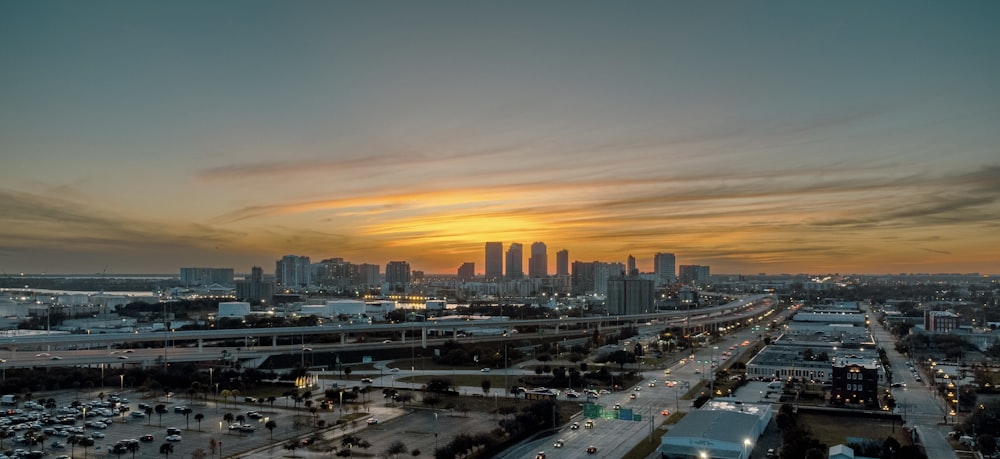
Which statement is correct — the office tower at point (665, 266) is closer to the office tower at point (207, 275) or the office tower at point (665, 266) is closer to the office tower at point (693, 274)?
the office tower at point (693, 274)

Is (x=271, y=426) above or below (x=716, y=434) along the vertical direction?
below

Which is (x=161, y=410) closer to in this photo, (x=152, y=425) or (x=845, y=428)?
(x=152, y=425)

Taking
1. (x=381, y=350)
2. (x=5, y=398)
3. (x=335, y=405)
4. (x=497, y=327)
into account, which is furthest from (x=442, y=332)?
(x=5, y=398)

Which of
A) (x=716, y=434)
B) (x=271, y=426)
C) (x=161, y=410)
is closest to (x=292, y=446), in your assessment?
(x=271, y=426)

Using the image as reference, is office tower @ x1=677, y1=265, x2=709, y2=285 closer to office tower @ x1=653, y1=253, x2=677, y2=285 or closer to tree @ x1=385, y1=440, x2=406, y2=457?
office tower @ x1=653, y1=253, x2=677, y2=285

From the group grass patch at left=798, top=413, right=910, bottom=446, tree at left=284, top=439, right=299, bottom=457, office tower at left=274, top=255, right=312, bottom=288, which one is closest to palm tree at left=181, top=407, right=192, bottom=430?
tree at left=284, top=439, right=299, bottom=457

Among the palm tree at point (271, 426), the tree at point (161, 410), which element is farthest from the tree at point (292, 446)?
the tree at point (161, 410)
